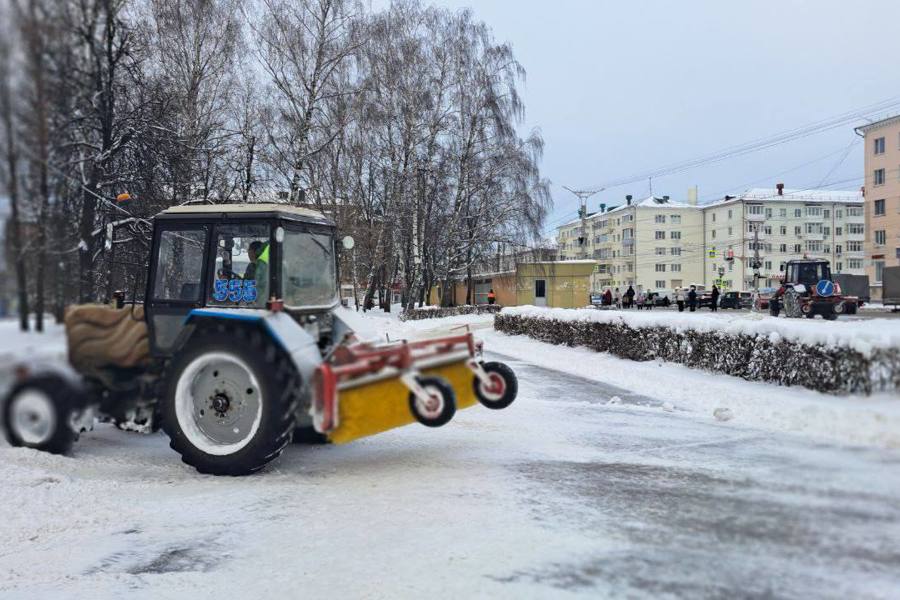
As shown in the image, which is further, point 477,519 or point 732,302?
point 732,302

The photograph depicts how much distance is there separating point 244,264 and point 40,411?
2957mm

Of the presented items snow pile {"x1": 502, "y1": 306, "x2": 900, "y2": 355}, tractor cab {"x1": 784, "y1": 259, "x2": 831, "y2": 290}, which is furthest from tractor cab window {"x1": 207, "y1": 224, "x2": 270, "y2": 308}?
tractor cab {"x1": 784, "y1": 259, "x2": 831, "y2": 290}

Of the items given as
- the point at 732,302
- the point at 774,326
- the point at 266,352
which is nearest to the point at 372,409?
the point at 266,352

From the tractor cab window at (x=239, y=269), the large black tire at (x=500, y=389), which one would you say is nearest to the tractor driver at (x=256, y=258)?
the tractor cab window at (x=239, y=269)

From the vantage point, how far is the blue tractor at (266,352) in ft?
11.5

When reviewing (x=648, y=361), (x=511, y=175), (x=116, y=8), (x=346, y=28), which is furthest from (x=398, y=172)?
(x=116, y=8)

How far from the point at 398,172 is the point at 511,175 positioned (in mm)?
6464

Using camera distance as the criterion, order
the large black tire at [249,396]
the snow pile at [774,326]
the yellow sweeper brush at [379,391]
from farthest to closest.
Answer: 1. the yellow sweeper brush at [379,391]
2. the snow pile at [774,326]
3. the large black tire at [249,396]

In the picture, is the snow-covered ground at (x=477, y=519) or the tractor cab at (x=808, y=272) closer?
the snow-covered ground at (x=477, y=519)

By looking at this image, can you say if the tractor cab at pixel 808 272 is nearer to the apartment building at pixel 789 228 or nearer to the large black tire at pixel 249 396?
the large black tire at pixel 249 396

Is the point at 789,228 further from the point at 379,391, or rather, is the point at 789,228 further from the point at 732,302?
the point at 379,391

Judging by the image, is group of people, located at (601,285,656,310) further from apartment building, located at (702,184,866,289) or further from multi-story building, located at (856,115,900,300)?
apartment building, located at (702,184,866,289)

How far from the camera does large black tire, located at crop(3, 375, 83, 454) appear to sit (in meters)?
1.17

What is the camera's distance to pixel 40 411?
121cm
